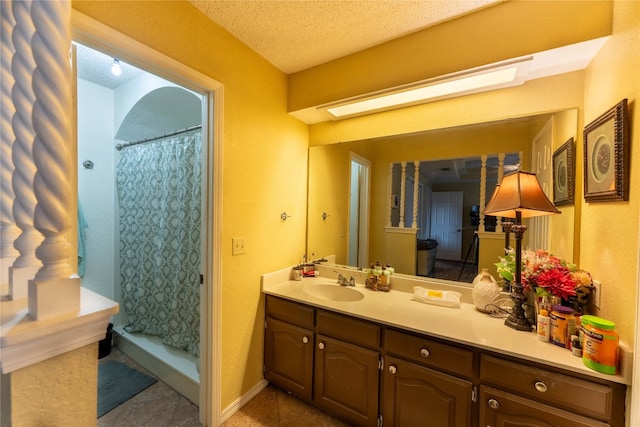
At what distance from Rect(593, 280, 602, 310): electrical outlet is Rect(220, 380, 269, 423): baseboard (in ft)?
6.72

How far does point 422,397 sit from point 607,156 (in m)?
1.40

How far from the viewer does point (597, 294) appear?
3.78ft

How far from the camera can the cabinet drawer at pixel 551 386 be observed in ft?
3.21

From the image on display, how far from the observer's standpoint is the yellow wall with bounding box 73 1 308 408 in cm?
141

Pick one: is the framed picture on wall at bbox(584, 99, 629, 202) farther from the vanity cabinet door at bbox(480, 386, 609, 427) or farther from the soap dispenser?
the vanity cabinet door at bbox(480, 386, 609, 427)

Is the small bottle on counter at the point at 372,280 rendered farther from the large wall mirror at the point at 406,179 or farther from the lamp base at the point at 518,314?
the lamp base at the point at 518,314

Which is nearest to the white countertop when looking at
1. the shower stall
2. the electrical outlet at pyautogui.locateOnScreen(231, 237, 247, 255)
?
the electrical outlet at pyautogui.locateOnScreen(231, 237, 247, 255)

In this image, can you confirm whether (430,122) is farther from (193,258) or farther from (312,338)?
(193,258)

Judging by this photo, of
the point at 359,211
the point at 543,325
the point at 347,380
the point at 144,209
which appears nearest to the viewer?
the point at 543,325

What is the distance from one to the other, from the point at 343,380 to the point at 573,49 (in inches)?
84.2

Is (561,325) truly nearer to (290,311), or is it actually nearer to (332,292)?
(332,292)

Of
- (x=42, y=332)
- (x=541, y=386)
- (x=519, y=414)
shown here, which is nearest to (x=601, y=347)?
(x=541, y=386)

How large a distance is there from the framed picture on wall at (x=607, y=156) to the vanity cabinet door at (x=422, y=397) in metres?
1.04

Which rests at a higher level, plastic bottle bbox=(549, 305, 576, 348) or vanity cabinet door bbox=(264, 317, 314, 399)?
plastic bottle bbox=(549, 305, 576, 348)
